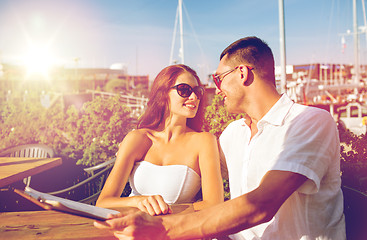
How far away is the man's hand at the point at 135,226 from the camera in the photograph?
1247 mm

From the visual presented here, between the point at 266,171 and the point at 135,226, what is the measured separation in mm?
788

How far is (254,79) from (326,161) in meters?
0.68

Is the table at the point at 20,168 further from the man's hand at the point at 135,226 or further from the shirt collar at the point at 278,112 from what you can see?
the shirt collar at the point at 278,112

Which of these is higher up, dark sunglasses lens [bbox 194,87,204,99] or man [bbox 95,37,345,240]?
dark sunglasses lens [bbox 194,87,204,99]

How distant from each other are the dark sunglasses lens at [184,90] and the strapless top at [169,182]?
0.62 meters

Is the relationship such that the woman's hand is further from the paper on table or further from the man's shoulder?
the man's shoulder

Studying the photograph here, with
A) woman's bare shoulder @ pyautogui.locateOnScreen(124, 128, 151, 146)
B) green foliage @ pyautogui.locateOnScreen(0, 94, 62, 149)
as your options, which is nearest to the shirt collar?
woman's bare shoulder @ pyautogui.locateOnScreen(124, 128, 151, 146)

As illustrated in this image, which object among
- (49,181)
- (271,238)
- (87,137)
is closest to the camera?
(271,238)

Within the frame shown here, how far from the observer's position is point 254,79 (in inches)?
75.9

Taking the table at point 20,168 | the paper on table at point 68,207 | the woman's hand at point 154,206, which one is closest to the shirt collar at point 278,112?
the woman's hand at point 154,206

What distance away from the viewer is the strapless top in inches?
91.7

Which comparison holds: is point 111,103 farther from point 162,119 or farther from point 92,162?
point 162,119

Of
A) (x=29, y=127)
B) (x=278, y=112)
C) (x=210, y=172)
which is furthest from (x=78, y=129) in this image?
(x=278, y=112)

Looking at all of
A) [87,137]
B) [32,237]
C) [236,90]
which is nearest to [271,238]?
[236,90]
